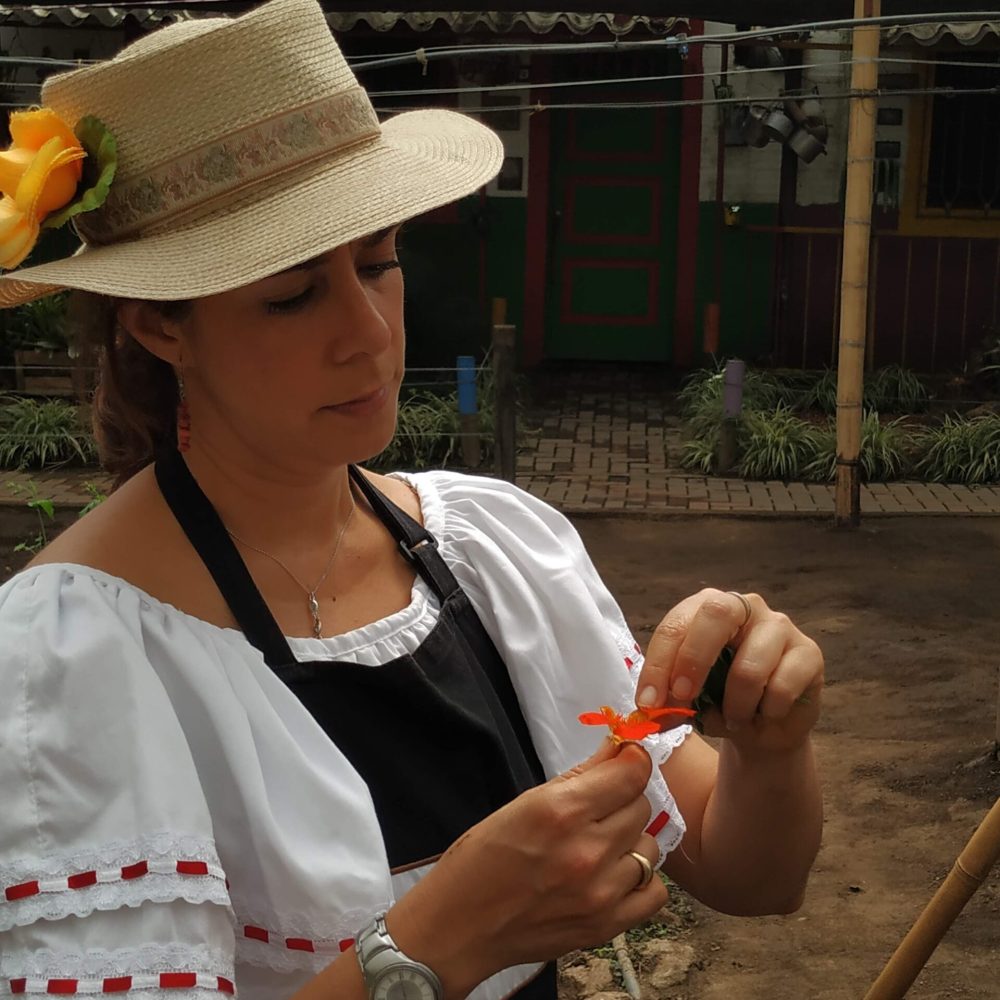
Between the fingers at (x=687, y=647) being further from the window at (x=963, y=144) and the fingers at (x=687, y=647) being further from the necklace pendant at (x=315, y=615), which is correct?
the window at (x=963, y=144)

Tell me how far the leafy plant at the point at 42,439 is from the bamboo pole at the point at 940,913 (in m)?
7.38

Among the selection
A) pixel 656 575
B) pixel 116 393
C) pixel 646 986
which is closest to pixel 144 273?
pixel 116 393

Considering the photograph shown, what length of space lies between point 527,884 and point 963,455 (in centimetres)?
802

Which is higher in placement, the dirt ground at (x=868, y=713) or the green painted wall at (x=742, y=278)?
the green painted wall at (x=742, y=278)

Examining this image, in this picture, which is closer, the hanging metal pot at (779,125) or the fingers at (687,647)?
the fingers at (687,647)

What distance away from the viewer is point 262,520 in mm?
1630

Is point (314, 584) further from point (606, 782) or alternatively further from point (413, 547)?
point (606, 782)

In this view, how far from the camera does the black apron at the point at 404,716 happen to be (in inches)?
60.4

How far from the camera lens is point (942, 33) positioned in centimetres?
959

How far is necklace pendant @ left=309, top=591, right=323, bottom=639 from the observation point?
160 cm

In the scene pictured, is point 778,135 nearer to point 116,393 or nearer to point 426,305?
point 426,305

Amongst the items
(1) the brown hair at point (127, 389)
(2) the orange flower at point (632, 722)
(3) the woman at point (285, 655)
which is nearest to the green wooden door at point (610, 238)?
(3) the woman at point (285, 655)

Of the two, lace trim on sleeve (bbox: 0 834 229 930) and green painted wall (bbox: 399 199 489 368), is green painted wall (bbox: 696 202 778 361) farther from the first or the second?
lace trim on sleeve (bbox: 0 834 229 930)

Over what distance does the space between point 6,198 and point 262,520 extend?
0.46m
